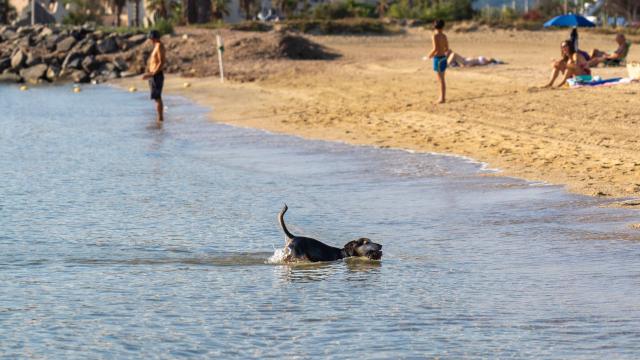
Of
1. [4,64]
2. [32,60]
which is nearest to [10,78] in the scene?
[32,60]

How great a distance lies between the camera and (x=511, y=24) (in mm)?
47281

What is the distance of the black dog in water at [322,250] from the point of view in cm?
858

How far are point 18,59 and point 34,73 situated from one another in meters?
2.67

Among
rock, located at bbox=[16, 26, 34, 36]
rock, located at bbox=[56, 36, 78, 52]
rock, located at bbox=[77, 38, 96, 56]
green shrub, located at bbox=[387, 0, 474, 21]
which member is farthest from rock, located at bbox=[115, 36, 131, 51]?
green shrub, located at bbox=[387, 0, 474, 21]

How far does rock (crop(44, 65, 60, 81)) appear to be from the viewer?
133ft

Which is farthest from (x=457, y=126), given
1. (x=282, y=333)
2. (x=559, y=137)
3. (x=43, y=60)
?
(x=43, y=60)

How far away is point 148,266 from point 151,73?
12767 mm

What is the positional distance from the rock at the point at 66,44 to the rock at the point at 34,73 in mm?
2218

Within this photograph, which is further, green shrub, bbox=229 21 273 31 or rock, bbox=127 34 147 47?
green shrub, bbox=229 21 273 31

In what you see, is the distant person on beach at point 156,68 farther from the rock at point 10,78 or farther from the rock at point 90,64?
the rock at point 10,78

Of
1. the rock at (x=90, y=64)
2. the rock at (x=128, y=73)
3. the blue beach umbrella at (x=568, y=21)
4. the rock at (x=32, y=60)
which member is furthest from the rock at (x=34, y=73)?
the blue beach umbrella at (x=568, y=21)

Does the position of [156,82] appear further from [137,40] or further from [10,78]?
[10,78]

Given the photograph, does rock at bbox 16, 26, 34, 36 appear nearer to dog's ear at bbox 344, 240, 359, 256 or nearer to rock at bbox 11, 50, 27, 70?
rock at bbox 11, 50, 27, 70

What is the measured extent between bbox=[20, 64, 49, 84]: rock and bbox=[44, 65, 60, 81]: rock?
5.4 inches
